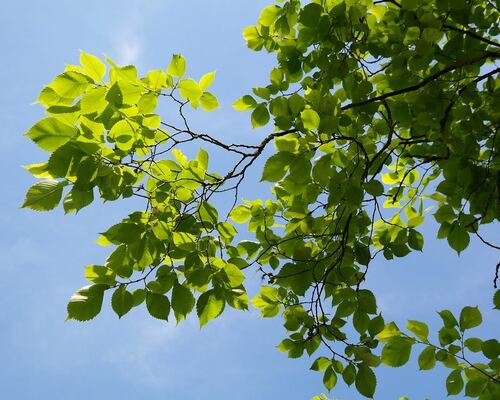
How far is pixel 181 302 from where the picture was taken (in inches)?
87.1

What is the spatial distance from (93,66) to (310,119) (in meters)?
1.07

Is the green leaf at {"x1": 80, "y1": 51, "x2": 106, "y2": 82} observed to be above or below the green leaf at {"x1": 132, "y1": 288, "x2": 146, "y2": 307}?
above

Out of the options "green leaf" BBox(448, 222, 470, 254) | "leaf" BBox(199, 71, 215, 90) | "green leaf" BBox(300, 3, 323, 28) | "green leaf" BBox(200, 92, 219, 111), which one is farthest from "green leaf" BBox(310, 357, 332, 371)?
"green leaf" BBox(300, 3, 323, 28)

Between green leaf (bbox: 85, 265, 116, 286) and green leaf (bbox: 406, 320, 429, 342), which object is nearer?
green leaf (bbox: 85, 265, 116, 286)

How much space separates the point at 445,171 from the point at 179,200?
5.24 feet

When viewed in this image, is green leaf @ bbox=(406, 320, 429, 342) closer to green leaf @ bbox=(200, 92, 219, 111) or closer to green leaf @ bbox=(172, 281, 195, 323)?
green leaf @ bbox=(172, 281, 195, 323)

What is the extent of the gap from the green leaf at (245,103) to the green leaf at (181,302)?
4.44 ft

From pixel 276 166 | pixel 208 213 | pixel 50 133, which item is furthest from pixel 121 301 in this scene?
pixel 276 166

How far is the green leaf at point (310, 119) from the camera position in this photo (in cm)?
227

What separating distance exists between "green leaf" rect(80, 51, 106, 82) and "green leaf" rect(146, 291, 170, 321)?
3.54ft

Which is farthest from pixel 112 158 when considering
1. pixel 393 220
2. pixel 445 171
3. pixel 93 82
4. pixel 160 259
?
pixel 393 220

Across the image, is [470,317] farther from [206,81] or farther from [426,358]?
[206,81]

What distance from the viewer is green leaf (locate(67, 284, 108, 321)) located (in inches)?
84.3

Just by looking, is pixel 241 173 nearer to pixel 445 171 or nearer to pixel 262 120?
pixel 262 120
